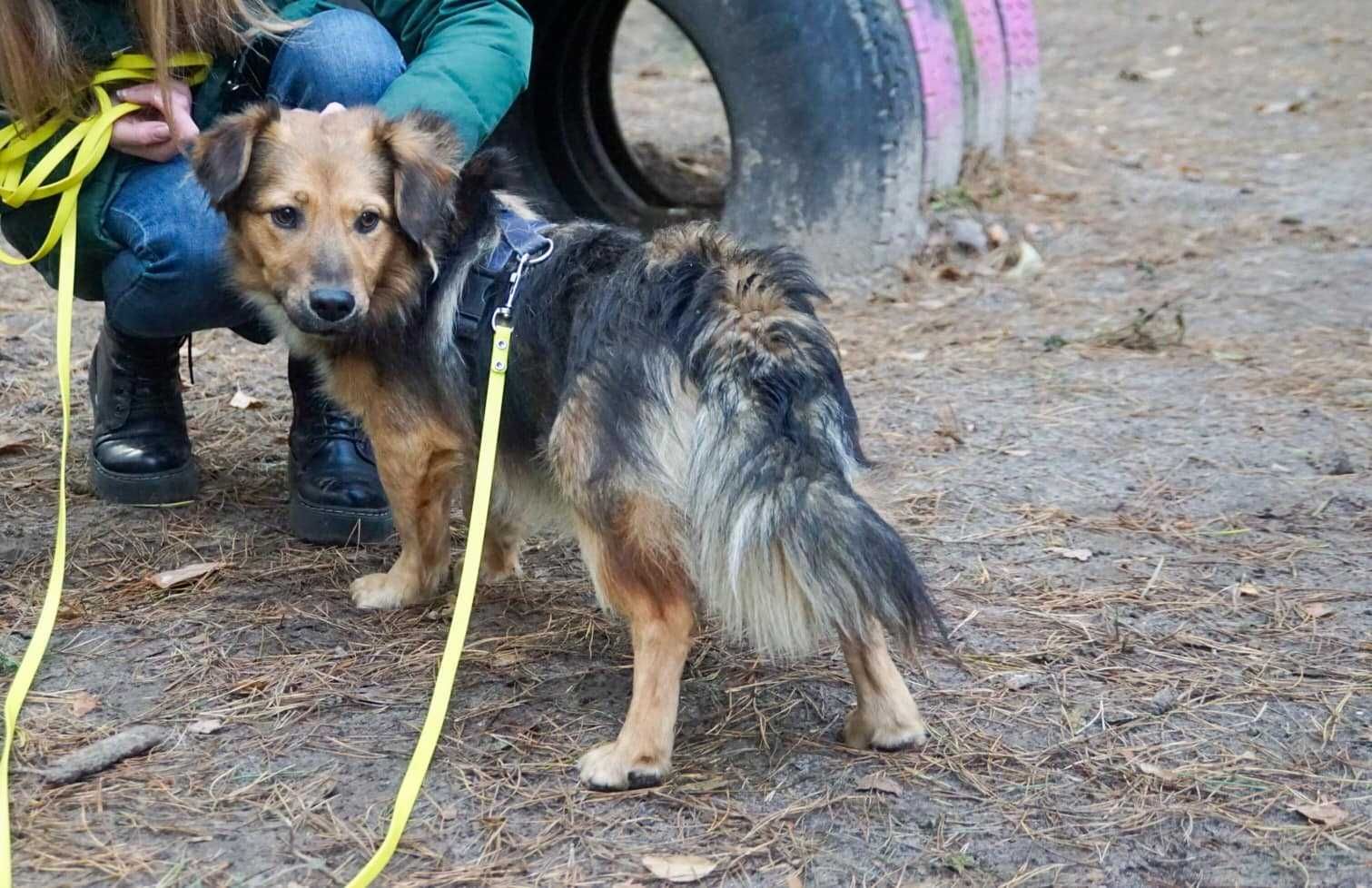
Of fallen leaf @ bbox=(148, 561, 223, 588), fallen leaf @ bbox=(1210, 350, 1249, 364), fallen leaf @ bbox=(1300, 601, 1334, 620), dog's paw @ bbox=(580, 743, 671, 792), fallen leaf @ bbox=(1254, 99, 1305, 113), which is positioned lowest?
dog's paw @ bbox=(580, 743, 671, 792)

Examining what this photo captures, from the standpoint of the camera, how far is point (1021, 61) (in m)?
7.21

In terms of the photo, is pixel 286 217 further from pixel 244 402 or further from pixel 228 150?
pixel 244 402

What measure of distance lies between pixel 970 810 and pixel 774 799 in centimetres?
39

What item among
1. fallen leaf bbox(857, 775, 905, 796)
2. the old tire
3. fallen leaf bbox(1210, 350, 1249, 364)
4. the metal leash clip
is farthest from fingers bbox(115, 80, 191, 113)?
fallen leaf bbox(1210, 350, 1249, 364)

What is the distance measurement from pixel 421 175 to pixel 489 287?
303 mm

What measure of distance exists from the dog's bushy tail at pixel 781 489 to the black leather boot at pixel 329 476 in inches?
58.3

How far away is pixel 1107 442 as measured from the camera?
4.72m

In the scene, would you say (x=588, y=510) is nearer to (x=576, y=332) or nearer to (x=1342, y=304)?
(x=576, y=332)

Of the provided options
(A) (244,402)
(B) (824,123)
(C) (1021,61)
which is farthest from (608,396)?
(C) (1021,61)

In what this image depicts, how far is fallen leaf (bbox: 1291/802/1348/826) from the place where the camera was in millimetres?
2734

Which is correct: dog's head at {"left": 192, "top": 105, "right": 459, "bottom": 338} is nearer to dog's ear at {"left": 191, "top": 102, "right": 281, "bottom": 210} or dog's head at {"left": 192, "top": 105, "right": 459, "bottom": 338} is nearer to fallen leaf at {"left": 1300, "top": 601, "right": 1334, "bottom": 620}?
dog's ear at {"left": 191, "top": 102, "right": 281, "bottom": 210}

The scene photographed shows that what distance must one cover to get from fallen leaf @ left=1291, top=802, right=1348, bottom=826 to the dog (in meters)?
0.76

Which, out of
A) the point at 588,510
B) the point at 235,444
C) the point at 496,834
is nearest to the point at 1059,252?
the point at 235,444

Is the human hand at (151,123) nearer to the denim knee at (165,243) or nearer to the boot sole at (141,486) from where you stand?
the denim knee at (165,243)
